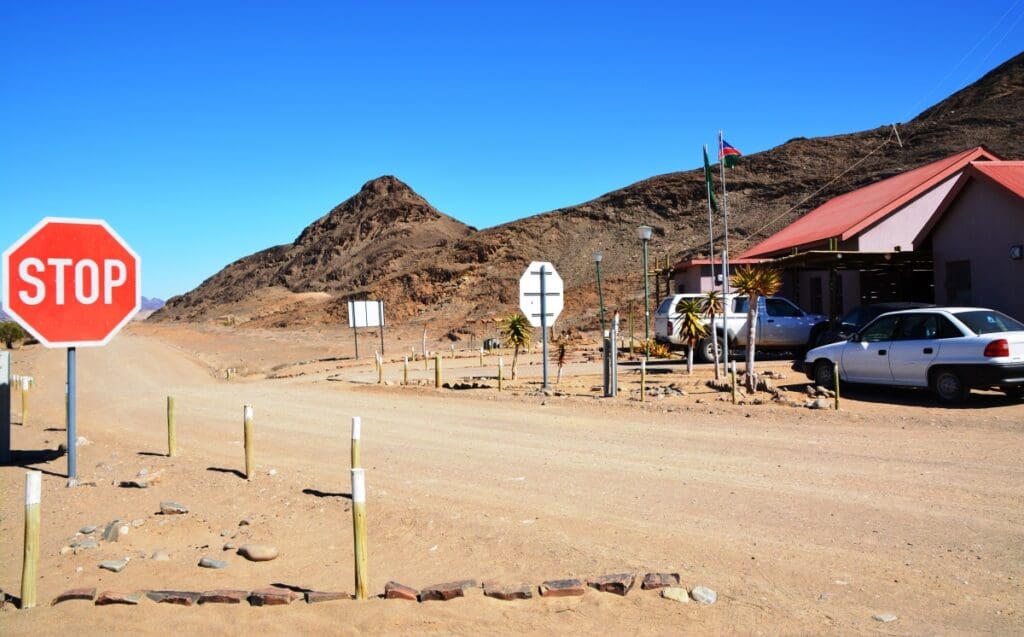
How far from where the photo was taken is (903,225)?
87.9ft

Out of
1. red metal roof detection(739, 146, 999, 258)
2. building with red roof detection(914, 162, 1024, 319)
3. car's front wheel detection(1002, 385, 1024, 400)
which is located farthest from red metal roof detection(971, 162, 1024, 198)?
car's front wheel detection(1002, 385, 1024, 400)

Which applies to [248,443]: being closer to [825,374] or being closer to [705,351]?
[825,374]

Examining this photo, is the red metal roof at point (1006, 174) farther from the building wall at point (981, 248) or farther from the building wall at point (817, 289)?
the building wall at point (817, 289)

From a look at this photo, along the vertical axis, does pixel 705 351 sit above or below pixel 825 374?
above

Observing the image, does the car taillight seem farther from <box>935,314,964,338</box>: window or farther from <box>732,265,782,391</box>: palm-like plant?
<box>732,265,782,391</box>: palm-like plant

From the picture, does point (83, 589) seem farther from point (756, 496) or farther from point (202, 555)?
point (756, 496)

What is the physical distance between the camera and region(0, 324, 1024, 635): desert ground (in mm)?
5000

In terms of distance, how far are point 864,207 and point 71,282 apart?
27666 millimetres

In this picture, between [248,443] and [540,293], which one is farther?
[540,293]

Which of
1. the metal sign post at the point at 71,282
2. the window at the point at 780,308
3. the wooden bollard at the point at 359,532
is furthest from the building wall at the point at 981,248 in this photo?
the metal sign post at the point at 71,282

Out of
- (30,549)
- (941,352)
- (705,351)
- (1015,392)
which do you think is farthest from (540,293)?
(30,549)

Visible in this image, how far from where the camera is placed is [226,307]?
10619cm

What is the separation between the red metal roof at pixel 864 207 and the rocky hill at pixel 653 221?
17.2 m

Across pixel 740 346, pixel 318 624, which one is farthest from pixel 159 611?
pixel 740 346
